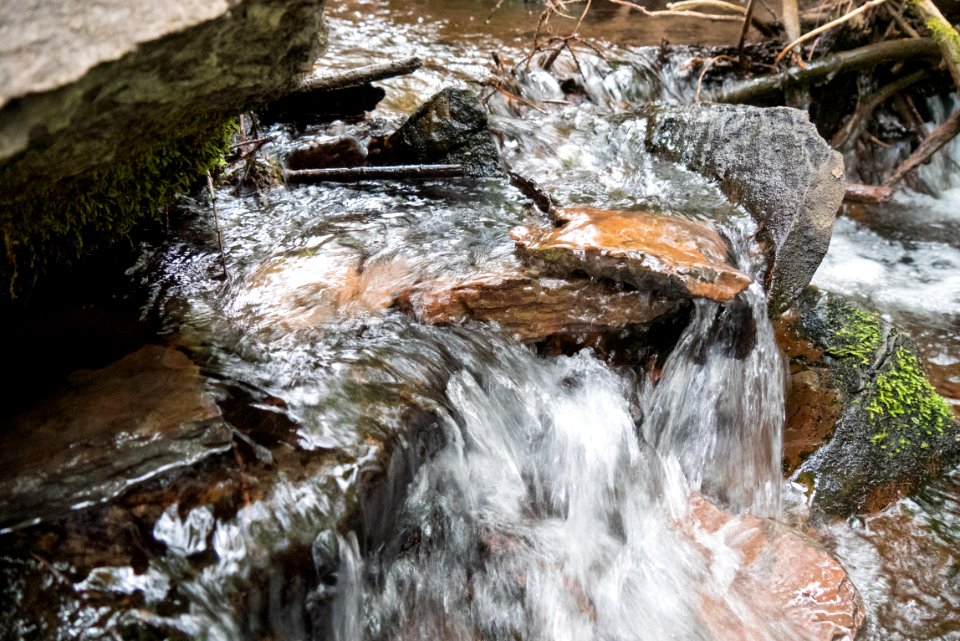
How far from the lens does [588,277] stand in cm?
306

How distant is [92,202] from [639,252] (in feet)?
7.32

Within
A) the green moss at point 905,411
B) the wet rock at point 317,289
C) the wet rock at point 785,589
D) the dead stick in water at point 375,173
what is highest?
the dead stick in water at point 375,173

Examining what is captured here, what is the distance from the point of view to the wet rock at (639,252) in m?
2.87

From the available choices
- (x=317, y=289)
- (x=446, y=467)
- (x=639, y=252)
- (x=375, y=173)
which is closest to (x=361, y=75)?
(x=375, y=173)

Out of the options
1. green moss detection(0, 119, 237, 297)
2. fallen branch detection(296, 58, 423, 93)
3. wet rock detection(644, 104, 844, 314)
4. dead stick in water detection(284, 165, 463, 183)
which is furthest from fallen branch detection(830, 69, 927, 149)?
green moss detection(0, 119, 237, 297)

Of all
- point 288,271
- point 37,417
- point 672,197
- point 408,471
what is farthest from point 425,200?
point 37,417

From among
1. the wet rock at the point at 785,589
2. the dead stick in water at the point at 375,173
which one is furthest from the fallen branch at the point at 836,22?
the wet rock at the point at 785,589

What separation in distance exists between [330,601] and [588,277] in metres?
1.78

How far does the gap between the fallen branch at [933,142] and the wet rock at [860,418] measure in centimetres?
327

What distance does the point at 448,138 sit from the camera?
4320 mm

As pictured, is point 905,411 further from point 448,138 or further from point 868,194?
point 868,194

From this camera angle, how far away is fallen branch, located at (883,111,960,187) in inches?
236

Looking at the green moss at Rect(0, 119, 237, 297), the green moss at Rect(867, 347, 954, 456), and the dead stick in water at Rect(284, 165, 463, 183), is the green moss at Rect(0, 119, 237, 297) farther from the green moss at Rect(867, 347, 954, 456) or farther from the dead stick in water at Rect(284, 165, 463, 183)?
the green moss at Rect(867, 347, 954, 456)

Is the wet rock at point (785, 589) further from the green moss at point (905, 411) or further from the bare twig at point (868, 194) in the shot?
the bare twig at point (868, 194)
